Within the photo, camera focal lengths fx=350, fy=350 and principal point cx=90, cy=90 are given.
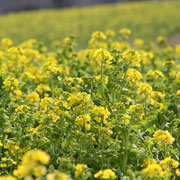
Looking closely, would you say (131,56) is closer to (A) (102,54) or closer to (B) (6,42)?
(A) (102,54)

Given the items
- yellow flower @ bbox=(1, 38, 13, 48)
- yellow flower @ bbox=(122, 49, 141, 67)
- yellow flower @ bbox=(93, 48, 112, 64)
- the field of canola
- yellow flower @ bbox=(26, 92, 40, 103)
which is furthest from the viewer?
yellow flower @ bbox=(1, 38, 13, 48)

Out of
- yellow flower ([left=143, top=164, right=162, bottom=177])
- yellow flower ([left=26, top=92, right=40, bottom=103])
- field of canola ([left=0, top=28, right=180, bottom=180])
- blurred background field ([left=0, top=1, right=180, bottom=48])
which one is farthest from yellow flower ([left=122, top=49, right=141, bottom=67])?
blurred background field ([left=0, top=1, right=180, bottom=48])

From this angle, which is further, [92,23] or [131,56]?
[92,23]

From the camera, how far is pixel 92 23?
1958 centimetres

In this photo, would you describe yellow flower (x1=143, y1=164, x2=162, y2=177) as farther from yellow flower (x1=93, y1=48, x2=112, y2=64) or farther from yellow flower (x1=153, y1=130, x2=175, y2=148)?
yellow flower (x1=93, y1=48, x2=112, y2=64)

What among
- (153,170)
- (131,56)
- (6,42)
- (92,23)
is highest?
(131,56)

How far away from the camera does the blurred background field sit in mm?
17156

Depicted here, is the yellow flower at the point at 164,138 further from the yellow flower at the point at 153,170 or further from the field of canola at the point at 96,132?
the yellow flower at the point at 153,170

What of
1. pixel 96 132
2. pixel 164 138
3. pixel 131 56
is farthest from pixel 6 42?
pixel 164 138

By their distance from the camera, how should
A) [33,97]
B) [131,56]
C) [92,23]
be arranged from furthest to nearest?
[92,23] → [33,97] → [131,56]

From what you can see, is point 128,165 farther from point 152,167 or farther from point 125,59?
point 125,59

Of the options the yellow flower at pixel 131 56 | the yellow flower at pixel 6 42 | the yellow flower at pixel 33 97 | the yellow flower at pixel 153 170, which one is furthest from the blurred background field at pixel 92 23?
the yellow flower at pixel 153 170

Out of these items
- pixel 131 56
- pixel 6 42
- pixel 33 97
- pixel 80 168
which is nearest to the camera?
pixel 80 168

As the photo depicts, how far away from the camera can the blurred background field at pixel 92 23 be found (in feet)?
56.3
